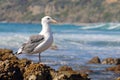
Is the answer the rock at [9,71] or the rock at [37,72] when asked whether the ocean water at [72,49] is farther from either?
the rock at [9,71]

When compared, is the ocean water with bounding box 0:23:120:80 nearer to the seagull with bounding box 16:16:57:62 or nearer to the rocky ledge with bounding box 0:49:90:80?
the seagull with bounding box 16:16:57:62

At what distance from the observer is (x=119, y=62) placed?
82.3 feet

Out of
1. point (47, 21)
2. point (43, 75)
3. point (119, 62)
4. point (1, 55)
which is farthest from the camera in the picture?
point (119, 62)

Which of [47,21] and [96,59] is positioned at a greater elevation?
[47,21]

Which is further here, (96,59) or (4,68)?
(96,59)

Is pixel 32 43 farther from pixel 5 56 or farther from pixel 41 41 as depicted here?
pixel 5 56

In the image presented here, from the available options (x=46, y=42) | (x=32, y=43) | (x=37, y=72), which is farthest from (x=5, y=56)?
(x=37, y=72)

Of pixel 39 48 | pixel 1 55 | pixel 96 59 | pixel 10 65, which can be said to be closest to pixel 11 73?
pixel 10 65

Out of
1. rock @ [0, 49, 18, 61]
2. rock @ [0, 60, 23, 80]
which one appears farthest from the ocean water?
rock @ [0, 60, 23, 80]

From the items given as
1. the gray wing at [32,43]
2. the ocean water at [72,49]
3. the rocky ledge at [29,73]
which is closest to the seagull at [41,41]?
the gray wing at [32,43]

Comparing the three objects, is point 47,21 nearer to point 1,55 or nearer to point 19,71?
point 19,71

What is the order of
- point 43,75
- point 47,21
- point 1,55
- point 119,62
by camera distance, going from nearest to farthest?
point 43,75 → point 47,21 → point 1,55 → point 119,62

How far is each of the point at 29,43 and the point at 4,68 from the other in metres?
1.11

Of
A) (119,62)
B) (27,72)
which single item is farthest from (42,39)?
(119,62)
